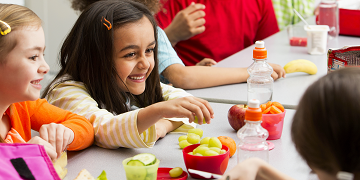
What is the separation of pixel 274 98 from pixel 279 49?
2.81 ft

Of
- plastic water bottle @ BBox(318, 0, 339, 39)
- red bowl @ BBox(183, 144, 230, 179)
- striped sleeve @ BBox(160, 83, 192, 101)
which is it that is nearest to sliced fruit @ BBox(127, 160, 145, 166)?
red bowl @ BBox(183, 144, 230, 179)

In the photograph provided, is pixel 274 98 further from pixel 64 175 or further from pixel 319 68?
pixel 64 175

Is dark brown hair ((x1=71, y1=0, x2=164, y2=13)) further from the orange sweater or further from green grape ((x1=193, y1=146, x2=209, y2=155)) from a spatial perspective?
green grape ((x1=193, y1=146, x2=209, y2=155))

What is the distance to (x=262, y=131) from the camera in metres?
0.80

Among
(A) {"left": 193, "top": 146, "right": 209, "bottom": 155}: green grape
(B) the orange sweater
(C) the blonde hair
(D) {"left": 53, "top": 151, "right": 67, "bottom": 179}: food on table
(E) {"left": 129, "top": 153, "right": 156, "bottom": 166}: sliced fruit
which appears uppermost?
(C) the blonde hair

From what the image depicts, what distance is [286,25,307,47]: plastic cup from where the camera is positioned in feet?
7.07

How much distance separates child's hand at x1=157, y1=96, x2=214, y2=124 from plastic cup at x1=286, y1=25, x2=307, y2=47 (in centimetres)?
142

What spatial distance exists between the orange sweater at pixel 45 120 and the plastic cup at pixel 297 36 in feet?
5.03

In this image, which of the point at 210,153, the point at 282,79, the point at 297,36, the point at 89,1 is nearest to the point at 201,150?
the point at 210,153

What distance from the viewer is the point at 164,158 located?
2.95 ft

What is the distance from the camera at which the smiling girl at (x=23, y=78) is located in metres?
0.77

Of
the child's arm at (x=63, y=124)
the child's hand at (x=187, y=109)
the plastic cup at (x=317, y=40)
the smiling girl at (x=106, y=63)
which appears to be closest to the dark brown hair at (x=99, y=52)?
the smiling girl at (x=106, y=63)

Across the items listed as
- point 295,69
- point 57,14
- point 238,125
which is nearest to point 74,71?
point 238,125

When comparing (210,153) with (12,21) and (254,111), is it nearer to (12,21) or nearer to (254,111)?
(254,111)
